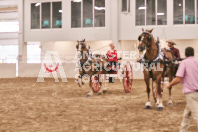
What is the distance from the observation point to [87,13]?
26.5m

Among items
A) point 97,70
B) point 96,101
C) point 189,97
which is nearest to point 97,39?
point 97,70

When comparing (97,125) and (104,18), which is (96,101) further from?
(104,18)

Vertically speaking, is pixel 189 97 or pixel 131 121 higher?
pixel 189 97

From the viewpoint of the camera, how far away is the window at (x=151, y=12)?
24.3 metres

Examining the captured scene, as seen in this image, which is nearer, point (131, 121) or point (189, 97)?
point (189, 97)

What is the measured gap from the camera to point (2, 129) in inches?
263

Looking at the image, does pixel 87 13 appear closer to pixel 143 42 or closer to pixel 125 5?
pixel 125 5

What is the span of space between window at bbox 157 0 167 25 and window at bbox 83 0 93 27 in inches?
225

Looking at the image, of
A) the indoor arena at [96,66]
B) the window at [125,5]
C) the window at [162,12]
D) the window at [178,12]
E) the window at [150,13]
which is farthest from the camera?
the window at [125,5]

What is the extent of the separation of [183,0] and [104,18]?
6.51 metres

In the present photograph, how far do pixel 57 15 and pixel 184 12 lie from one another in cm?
1095

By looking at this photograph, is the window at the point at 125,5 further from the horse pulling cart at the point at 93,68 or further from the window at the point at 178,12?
the horse pulling cart at the point at 93,68

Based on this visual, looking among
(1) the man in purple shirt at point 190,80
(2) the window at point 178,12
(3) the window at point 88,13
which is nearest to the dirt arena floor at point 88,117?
(1) the man in purple shirt at point 190,80

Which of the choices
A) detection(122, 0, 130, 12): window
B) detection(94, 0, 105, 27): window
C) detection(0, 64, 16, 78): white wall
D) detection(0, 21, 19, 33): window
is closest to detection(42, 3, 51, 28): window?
detection(94, 0, 105, 27): window
